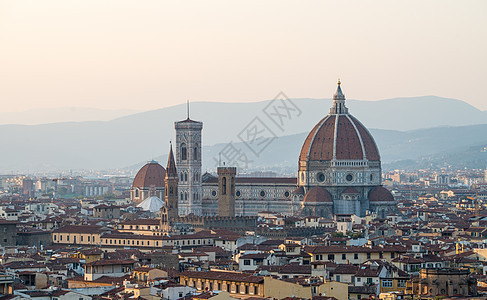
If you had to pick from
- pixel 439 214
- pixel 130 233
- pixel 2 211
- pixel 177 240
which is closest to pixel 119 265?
pixel 177 240

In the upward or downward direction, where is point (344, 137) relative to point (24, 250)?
upward

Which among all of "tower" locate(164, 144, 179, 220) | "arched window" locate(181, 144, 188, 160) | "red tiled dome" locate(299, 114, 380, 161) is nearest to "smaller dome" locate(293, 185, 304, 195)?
"red tiled dome" locate(299, 114, 380, 161)

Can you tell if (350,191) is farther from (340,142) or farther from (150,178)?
(150,178)

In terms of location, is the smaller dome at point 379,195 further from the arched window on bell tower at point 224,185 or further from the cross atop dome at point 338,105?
the arched window on bell tower at point 224,185

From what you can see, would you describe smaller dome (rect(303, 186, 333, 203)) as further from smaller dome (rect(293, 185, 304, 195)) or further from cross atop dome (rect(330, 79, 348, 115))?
cross atop dome (rect(330, 79, 348, 115))

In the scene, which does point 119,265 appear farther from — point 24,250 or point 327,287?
point 24,250

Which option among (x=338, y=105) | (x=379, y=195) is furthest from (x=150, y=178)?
(x=379, y=195)

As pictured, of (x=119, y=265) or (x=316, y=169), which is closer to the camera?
(x=119, y=265)
